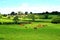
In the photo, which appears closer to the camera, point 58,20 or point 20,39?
point 20,39

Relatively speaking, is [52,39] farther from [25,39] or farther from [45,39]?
[25,39]

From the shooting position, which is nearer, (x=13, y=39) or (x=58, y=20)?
(x=13, y=39)

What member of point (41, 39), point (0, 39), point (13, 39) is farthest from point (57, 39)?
point (0, 39)

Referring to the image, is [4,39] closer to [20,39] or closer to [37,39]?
[20,39]

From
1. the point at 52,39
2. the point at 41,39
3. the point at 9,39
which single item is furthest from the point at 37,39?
the point at 9,39

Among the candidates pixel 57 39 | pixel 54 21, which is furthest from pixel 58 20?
pixel 57 39

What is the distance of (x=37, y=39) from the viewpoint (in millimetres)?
27656

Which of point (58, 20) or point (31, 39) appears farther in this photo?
point (58, 20)

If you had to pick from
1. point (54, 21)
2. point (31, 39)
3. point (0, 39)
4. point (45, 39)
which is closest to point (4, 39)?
point (0, 39)

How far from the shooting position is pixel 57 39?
2758cm

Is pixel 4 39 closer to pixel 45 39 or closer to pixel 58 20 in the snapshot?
pixel 45 39

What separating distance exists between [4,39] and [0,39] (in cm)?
66

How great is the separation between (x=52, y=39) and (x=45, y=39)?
1153mm

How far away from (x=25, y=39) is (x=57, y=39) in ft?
17.1
